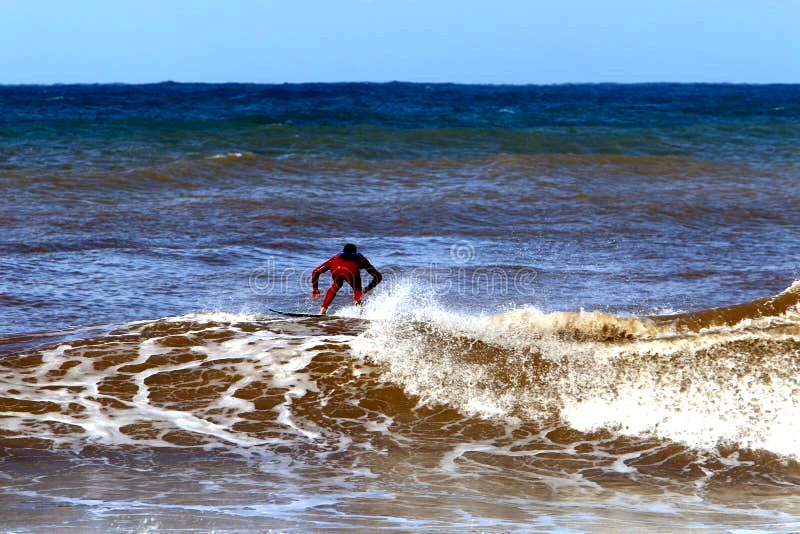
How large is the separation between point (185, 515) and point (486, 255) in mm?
10338

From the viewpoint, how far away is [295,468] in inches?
287

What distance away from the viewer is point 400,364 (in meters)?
9.46

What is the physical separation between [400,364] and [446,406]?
2.74 ft

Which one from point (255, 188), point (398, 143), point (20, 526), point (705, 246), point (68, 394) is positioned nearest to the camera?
point (20, 526)

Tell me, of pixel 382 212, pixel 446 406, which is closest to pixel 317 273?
pixel 446 406

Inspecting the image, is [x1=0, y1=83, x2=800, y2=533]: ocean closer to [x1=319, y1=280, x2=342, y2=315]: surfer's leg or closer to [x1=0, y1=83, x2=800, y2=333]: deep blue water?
[x1=0, y1=83, x2=800, y2=333]: deep blue water

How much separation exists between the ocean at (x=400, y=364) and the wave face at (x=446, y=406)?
0.09 feet

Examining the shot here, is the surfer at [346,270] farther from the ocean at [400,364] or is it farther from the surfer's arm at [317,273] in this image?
the ocean at [400,364]

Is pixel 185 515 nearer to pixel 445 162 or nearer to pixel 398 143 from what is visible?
pixel 445 162

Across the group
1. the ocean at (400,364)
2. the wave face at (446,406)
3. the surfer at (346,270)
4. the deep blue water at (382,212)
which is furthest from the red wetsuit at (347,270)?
the deep blue water at (382,212)

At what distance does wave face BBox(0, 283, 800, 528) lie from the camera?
7062 millimetres

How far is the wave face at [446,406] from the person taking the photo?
706 cm

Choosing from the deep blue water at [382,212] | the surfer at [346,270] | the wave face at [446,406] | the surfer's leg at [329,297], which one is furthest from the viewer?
the deep blue water at [382,212]

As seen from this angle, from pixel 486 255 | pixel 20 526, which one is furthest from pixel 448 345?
pixel 486 255
